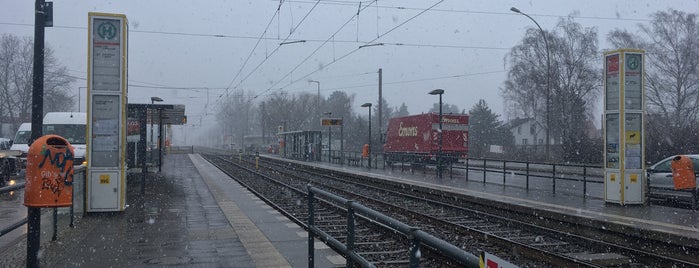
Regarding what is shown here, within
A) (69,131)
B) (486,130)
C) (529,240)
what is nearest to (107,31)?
(529,240)

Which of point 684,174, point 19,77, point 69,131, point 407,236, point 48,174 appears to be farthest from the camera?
point 19,77

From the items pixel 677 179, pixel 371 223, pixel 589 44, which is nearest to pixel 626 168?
pixel 677 179

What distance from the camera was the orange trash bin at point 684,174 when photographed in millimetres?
13164

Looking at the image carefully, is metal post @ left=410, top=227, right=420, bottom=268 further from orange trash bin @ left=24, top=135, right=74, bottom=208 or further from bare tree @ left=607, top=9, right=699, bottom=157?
bare tree @ left=607, top=9, right=699, bottom=157

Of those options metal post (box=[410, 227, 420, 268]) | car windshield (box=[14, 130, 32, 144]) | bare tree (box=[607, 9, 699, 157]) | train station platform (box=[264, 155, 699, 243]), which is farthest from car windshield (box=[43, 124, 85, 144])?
bare tree (box=[607, 9, 699, 157])

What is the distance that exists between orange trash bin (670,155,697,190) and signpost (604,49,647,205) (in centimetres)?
71

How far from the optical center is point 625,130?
14.1 m

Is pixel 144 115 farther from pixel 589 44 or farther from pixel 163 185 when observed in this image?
pixel 589 44

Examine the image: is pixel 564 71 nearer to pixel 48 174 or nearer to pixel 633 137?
pixel 633 137

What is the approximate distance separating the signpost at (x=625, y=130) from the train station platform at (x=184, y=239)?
8.01 metres

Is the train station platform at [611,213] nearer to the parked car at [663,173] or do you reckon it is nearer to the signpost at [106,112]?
the parked car at [663,173]

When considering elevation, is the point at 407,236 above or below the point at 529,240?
above

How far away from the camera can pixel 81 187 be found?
11086mm

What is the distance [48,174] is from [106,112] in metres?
5.69
